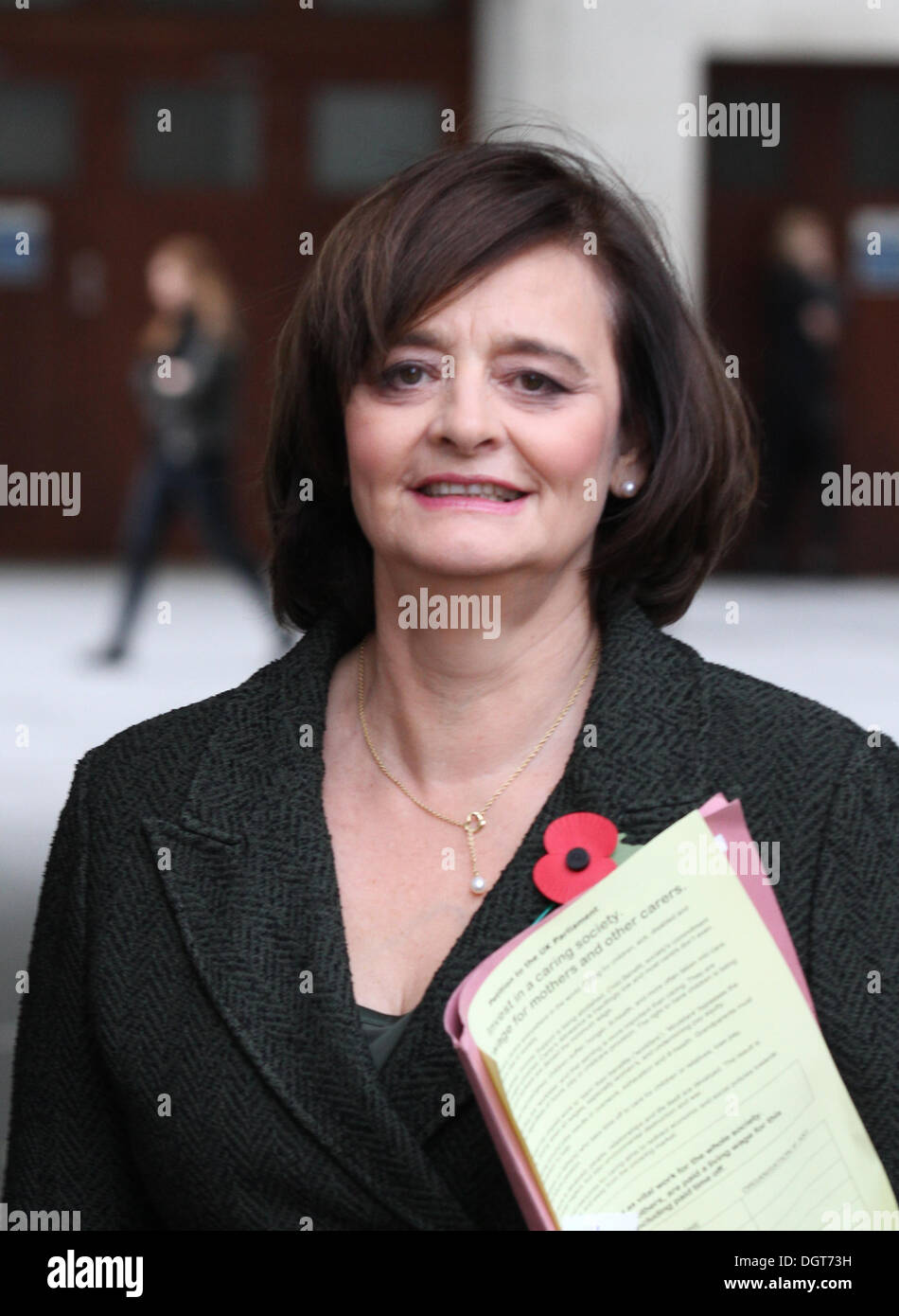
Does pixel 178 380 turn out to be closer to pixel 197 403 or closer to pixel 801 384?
pixel 197 403

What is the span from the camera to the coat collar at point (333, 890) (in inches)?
75.9

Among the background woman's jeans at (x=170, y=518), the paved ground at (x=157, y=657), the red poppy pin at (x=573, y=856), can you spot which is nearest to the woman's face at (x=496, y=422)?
the red poppy pin at (x=573, y=856)

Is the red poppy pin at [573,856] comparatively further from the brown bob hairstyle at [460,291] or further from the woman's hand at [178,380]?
the woman's hand at [178,380]

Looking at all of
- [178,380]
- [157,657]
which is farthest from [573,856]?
[178,380]

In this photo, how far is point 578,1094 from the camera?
166cm

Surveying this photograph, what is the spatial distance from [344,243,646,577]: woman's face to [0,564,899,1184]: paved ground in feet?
6.36

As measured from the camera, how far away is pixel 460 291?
2.04 metres

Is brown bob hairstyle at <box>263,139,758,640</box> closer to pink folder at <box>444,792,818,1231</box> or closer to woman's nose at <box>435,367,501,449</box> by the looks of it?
woman's nose at <box>435,367,501,449</box>

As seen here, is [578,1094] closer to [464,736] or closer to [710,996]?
[710,996]

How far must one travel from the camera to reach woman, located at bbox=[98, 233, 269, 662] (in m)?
9.67

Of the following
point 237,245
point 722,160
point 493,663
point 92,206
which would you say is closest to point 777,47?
point 722,160

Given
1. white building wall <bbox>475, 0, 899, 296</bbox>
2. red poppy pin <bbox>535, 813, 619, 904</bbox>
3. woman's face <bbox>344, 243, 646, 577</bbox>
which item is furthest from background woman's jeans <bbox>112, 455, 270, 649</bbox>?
red poppy pin <bbox>535, 813, 619, 904</bbox>

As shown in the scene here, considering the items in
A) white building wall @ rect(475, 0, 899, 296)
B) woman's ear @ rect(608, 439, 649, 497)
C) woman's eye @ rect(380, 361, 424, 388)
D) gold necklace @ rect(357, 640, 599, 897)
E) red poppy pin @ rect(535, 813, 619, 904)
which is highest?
white building wall @ rect(475, 0, 899, 296)

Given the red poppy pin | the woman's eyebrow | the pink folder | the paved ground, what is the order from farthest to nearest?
the paved ground
the woman's eyebrow
the red poppy pin
the pink folder
